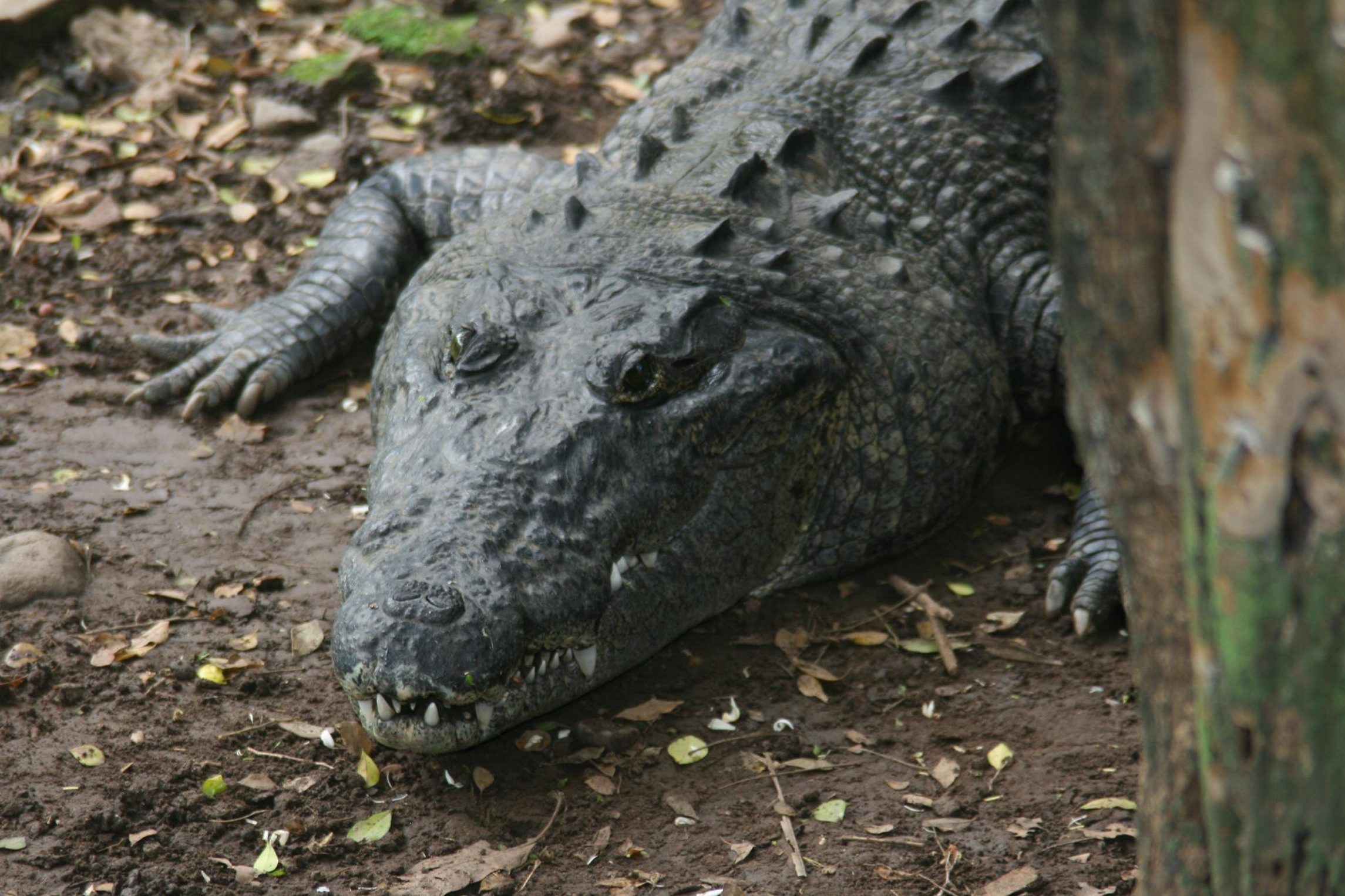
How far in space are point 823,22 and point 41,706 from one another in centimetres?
Result: 355

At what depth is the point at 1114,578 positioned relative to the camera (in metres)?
3.93

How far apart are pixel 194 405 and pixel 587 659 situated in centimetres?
221

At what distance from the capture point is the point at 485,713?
3.02 m

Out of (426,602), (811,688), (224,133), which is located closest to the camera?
(426,602)

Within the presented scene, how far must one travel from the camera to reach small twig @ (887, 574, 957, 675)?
12.5 ft

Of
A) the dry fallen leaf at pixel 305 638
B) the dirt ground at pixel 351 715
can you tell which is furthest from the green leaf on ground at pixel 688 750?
the dry fallen leaf at pixel 305 638

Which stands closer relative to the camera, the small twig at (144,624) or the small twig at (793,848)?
the small twig at (793,848)

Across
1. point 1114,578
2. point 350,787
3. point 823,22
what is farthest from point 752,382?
point 823,22

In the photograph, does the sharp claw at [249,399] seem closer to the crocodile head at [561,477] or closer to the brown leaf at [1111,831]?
the crocodile head at [561,477]

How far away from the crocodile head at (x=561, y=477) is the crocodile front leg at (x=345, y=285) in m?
1.00

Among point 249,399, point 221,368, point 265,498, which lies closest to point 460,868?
point 265,498

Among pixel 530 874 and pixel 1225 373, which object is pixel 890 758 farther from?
pixel 1225 373

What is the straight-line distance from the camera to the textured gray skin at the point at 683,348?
3.12m

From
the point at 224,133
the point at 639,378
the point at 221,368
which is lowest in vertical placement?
the point at 221,368
